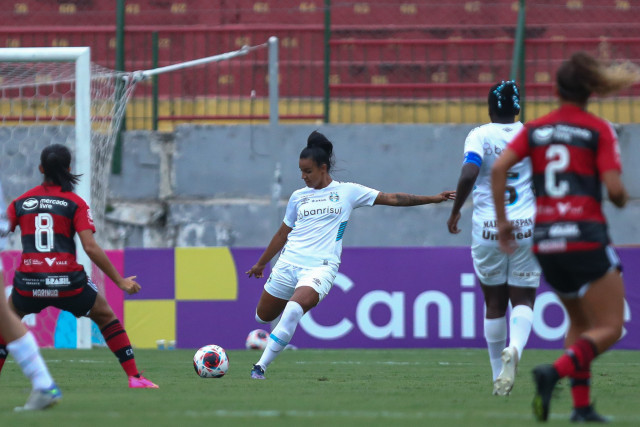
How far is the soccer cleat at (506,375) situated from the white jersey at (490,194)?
0.82 meters

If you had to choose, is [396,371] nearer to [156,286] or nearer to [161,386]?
[161,386]

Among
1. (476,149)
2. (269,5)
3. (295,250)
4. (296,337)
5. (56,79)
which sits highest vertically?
(269,5)

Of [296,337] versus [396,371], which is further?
[296,337]

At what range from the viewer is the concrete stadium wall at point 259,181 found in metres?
15.4

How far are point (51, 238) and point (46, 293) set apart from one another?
1.19ft

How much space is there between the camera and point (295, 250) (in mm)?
8594

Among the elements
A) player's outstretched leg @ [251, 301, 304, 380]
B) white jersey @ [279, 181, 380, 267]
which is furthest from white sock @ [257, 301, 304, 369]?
white jersey @ [279, 181, 380, 267]

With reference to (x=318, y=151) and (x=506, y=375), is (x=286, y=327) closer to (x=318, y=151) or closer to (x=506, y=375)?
(x=318, y=151)

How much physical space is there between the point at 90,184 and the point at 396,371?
481cm

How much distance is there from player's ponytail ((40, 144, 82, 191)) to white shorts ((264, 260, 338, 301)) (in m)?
2.10

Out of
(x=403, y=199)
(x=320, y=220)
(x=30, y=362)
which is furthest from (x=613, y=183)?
(x=320, y=220)

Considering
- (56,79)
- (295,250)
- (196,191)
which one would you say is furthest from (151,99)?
(295,250)

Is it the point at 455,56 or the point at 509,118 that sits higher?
the point at 455,56

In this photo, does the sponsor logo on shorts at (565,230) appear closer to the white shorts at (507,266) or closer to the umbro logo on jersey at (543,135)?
the umbro logo on jersey at (543,135)
